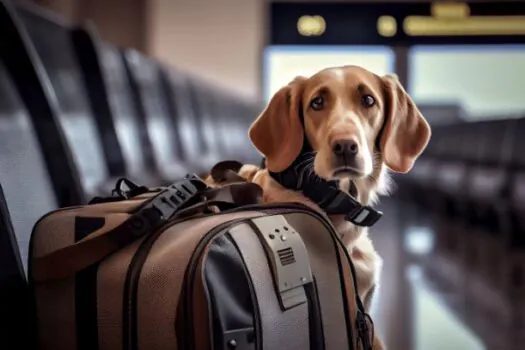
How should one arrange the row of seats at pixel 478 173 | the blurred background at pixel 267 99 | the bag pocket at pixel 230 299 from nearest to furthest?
the bag pocket at pixel 230 299 → the blurred background at pixel 267 99 → the row of seats at pixel 478 173

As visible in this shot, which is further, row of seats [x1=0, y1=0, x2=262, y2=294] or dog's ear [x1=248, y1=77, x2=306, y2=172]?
row of seats [x1=0, y1=0, x2=262, y2=294]

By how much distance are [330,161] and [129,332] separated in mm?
434

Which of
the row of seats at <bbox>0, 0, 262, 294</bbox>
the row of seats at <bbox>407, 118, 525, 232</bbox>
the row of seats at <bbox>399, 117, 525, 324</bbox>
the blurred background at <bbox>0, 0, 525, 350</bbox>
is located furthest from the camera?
the row of seats at <bbox>407, 118, 525, 232</bbox>

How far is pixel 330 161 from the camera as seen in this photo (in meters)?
1.34

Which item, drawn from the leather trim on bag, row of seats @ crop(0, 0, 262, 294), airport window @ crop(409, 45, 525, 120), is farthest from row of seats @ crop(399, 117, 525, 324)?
airport window @ crop(409, 45, 525, 120)

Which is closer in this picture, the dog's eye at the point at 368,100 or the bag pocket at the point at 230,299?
the bag pocket at the point at 230,299

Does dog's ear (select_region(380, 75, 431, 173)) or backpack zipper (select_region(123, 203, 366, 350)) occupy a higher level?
dog's ear (select_region(380, 75, 431, 173))

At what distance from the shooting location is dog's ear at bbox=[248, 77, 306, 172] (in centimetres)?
144

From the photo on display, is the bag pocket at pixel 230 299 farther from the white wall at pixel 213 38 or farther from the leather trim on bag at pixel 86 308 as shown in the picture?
the white wall at pixel 213 38

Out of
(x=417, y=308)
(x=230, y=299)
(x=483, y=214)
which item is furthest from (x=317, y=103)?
(x=483, y=214)

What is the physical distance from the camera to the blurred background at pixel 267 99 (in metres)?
1.84

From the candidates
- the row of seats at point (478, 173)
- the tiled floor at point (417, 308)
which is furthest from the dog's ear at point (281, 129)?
the row of seats at point (478, 173)

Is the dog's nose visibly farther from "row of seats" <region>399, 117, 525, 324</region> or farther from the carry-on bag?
"row of seats" <region>399, 117, 525, 324</region>

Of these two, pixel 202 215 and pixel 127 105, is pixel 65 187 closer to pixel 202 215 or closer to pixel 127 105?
pixel 202 215
